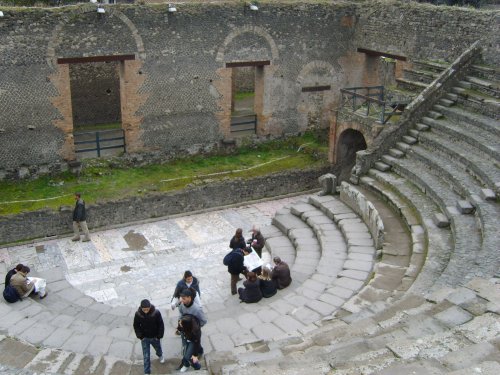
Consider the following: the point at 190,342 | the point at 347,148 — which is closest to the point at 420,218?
the point at 190,342

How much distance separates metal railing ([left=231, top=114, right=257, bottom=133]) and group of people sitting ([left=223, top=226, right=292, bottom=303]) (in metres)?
9.45

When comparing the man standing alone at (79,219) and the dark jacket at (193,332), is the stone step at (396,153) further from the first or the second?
the dark jacket at (193,332)

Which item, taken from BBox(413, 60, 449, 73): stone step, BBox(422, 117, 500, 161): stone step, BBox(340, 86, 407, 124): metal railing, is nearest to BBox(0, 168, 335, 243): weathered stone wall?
BBox(340, 86, 407, 124): metal railing

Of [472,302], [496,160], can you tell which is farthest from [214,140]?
[472,302]

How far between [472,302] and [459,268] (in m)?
1.89

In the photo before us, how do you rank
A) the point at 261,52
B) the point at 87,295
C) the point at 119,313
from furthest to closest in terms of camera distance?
the point at 261,52 → the point at 87,295 → the point at 119,313

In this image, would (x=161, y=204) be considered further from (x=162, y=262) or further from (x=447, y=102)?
(x=447, y=102)

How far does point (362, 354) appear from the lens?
7.15 metres

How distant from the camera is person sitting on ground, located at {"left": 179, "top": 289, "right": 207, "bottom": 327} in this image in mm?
8953

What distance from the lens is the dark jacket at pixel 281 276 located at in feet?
38.1

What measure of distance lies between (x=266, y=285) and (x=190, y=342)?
2836 mm

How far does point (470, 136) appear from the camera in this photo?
14375mm

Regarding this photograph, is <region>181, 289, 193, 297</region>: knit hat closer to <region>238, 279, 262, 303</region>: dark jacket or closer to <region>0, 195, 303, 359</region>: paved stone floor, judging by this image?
<region>0, 195, 303, 359</region>: paved stone floor

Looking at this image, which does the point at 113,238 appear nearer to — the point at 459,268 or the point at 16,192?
the point at 16,192
